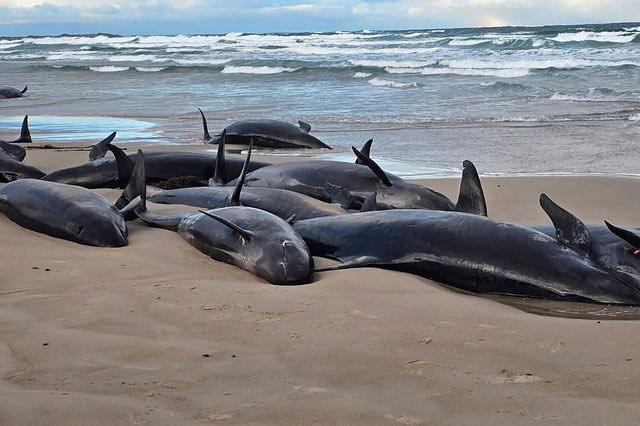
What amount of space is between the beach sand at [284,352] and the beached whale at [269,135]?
722cm

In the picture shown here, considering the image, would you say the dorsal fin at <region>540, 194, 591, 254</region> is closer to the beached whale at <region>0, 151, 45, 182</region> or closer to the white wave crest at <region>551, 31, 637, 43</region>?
the beached whale at <region>0, 151, 45, 182</region>

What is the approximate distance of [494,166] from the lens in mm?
10430

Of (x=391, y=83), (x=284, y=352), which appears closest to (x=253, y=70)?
(x=391, y=83)

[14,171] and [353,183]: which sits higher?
[353,183]

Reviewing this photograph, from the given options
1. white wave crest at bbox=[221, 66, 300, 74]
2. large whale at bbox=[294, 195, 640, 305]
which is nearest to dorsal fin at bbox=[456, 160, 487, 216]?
large whale at bbox=[294, 195, 640, 305]

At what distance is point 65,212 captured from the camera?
609cm

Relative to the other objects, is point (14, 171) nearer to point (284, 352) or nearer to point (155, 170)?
point (155, 170)

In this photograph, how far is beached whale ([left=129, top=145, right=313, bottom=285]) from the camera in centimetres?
503

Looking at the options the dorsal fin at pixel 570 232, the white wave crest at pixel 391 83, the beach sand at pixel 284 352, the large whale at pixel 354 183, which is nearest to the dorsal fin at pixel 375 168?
the large whale at pixel 354 183

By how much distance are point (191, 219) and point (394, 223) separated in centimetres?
168

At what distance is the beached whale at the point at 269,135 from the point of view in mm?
12359

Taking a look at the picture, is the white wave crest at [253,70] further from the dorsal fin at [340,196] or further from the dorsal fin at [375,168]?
the dorsal fin at [340,196]

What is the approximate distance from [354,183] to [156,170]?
2.42 metres

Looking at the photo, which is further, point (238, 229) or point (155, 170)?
point (155, 170)
